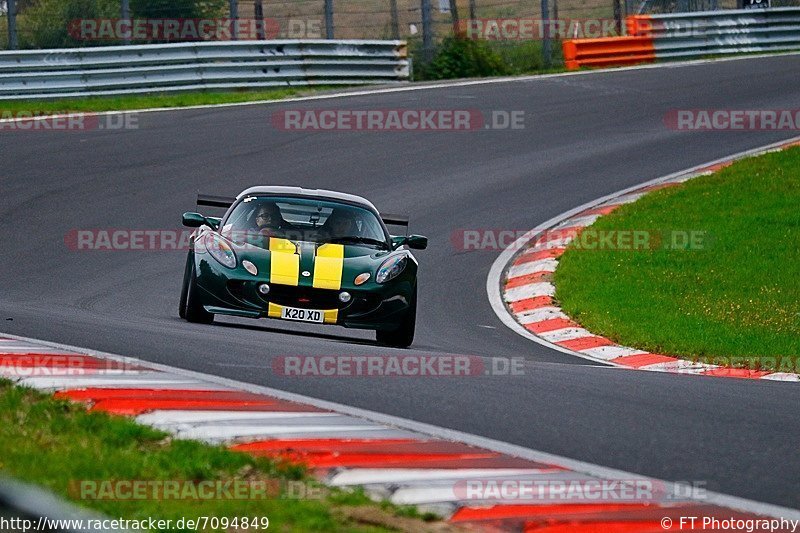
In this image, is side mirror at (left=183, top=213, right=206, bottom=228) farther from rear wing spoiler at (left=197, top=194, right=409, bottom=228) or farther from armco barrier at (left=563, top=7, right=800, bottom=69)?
armco barrier at (left=563, top=7, right=800, bottom=69)

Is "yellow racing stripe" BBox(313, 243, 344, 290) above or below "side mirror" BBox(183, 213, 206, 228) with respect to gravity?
below

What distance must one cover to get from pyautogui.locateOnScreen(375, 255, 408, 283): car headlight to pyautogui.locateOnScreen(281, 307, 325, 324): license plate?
1.85ft

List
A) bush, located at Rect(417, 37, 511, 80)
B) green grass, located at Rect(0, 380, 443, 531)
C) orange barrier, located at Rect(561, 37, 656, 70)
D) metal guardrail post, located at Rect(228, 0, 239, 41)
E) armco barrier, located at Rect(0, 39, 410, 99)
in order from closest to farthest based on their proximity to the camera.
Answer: green grass, located at Rect(0, 380, 443, 531) → armco barrier, located at Rect(0, 39, 410, 99) → metal guardrail post, located at Rect(228, 0, 239, 41) → bush, located at Rect(417, 37, 511, 80) → orange barrier, located at Rect(561, 37, 656, 70)

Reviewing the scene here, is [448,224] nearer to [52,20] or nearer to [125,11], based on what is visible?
[125,11]

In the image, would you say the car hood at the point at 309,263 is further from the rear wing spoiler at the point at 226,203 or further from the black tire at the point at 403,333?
the rear wing spoiler at the point at 226,203

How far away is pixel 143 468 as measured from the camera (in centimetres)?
491

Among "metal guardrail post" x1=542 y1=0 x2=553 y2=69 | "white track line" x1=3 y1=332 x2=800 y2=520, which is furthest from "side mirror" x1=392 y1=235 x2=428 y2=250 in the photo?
"metal guardrail post" x1=542 y1=0 x2=553 y2=69

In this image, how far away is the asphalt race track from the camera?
6.24m

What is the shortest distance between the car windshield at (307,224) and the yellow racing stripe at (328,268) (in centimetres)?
32

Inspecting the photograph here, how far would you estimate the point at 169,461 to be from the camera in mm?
5035

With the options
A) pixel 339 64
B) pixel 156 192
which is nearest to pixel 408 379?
pixel 156 192

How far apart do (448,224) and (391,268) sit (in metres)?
5.63

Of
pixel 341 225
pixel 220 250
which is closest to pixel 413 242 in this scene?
pixel 341 225

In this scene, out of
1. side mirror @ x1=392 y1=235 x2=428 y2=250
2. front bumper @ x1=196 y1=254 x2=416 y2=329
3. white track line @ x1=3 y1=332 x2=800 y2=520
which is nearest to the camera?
white track line @ x1=3 y1=332 x2=800 y2=520
